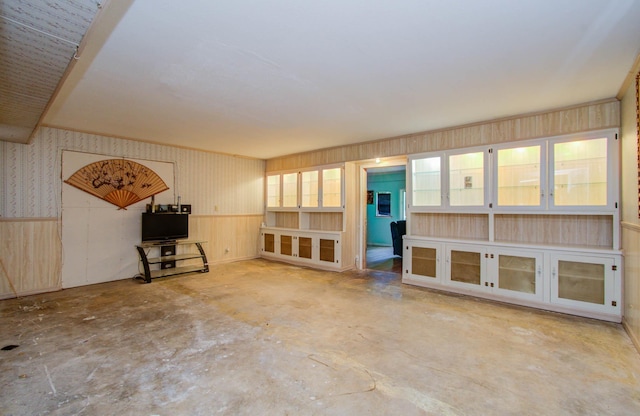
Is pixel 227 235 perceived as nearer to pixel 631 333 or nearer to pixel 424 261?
pixel 424 261

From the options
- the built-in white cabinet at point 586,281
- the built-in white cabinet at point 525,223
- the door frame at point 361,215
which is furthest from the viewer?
the door frame at point 361,215

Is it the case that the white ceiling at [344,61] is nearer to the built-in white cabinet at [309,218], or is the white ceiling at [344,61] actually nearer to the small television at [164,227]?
the small television at [164,227]

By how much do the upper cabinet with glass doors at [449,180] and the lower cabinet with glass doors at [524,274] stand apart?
0.64 metres

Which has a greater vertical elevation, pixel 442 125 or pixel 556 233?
pixel 442 125

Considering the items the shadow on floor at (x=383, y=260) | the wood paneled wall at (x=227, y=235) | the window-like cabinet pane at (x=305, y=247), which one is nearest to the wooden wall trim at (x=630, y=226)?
the shadow on floor at (x=383, y=260)

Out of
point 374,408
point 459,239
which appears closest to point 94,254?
point 374,408

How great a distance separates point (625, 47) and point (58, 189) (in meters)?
7.25

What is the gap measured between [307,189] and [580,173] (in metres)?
4.68

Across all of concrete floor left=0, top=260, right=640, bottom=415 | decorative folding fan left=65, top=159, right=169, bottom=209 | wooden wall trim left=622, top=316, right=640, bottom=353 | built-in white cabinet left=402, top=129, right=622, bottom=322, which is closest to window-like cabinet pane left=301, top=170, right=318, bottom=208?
built-in white cabinet left=402, top=129, right=622, bottom=322

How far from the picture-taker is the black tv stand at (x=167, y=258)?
523cm

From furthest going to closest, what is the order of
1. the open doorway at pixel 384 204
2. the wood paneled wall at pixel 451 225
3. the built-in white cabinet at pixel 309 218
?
the open doorway at pixel 384 204 < the built-in white cabinet at pixel 309 218 < the wood paneled wall at pixel 451 225

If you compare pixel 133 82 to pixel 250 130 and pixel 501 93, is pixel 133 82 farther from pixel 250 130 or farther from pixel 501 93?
pixel 501 93

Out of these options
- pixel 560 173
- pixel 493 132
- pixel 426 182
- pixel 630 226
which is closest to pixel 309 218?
pixel 426 182

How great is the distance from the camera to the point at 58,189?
4.72 metres
